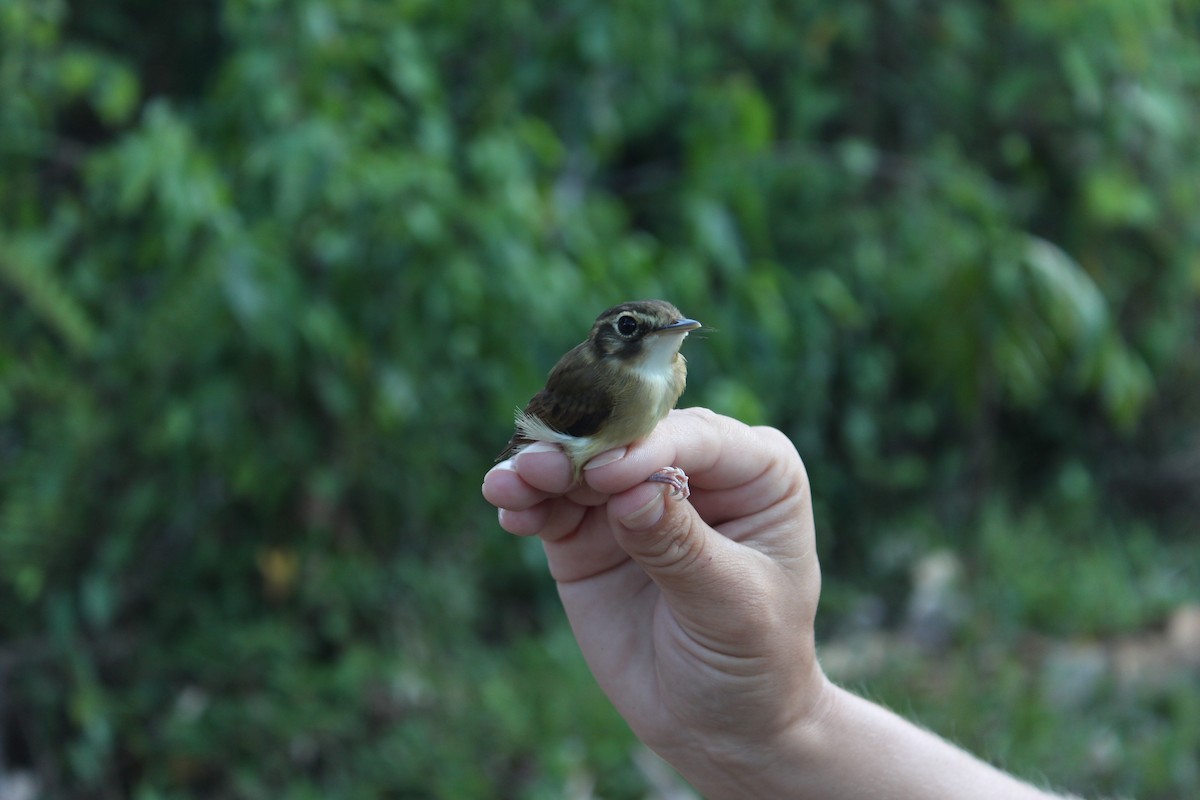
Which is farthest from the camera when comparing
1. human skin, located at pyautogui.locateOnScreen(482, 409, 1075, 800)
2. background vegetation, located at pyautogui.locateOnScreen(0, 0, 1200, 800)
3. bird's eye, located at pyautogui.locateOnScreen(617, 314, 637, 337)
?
background vegetation, located at pyautogui.locateOnScreen(0, 0, 1200, 800)

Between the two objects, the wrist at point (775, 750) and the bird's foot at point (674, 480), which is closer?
the bird's foot at point (674, 480)

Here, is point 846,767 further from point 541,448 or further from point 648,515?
point 541,448

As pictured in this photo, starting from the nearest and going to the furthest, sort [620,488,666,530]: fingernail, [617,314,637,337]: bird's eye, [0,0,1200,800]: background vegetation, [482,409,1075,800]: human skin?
[620,488,666,530]: fingernail < [482,409,1075,800]: human skin < [617,314,637,337]: bird's eye < [0,0,1200,800]: background vegetation

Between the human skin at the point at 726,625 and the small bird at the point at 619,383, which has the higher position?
the small bird at the point at 619,383

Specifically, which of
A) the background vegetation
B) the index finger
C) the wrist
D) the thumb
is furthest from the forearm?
the background vegetation

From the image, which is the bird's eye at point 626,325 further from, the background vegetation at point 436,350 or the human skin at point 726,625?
the background vegetation at point 436,350

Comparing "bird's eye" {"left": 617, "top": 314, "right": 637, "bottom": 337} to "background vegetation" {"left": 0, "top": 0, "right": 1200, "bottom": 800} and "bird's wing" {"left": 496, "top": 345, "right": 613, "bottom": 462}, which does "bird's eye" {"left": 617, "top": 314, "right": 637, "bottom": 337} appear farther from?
"background vegetation" {"left": 0, "top": 0, "right": 1200, "bottom": 800}

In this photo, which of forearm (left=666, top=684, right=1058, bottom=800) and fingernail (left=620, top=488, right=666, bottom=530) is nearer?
fingernail (left=620, top=488, right=666, bottom=530)

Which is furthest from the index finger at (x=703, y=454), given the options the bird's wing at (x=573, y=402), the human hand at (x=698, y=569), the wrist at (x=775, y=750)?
the wrist at (x=775, y=750)
